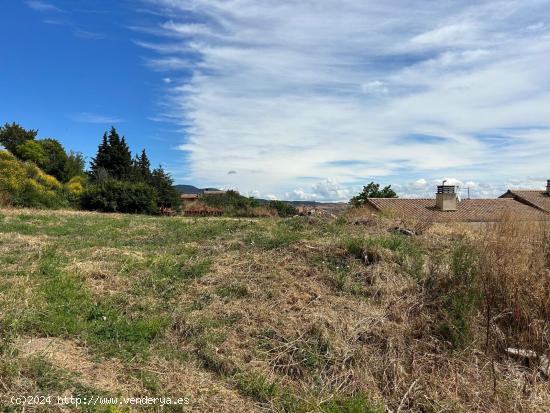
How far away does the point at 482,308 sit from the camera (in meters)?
4.59

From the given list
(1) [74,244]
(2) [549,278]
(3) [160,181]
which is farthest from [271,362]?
(3) [160,181]

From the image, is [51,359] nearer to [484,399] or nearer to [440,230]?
[484,399]

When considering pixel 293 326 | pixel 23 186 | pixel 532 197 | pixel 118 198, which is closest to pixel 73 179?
pixel 118 198

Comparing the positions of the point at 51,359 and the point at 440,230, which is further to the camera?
the point at 440,230

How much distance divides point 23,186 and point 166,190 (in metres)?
21.5

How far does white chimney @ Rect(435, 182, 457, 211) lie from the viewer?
26000 mm

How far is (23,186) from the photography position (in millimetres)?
22391

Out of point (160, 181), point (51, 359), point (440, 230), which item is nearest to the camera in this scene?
point (51, 359)

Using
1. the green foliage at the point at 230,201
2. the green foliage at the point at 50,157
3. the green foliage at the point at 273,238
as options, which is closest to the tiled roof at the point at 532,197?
the green foliage at the point at 230,201

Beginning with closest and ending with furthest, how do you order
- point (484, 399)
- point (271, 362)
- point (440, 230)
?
point (484, 399) → point (271, 362) → point (440, 230)

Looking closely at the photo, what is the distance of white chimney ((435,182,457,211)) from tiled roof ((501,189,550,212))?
36.6 ft

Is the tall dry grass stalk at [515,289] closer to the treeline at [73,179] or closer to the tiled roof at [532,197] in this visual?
the treeline at [73,179]

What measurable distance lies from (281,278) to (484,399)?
259cm

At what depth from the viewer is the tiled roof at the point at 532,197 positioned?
33812mm
